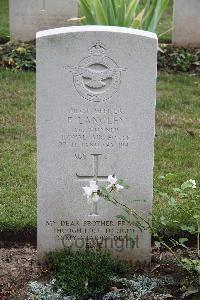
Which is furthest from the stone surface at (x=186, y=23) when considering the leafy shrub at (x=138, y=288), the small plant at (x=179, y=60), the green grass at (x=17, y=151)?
the leafy shrub at (x=138, y=288)

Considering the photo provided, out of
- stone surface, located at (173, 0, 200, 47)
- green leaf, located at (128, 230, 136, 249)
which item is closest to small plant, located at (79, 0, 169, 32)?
stone surface, located at (173, 0, 200, 47)

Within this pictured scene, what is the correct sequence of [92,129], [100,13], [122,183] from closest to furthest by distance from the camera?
[122,183] → [92,129] → [100,13]

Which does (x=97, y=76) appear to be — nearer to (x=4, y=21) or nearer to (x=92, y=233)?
(x=92, y=233)

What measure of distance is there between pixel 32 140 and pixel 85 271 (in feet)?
8.94

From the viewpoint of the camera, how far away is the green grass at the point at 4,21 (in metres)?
10.6

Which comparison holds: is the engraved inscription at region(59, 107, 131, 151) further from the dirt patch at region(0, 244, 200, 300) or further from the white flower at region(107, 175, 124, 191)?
the dirt patch at region(0, 244, 200, 300)

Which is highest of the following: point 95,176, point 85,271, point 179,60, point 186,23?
point 186,23

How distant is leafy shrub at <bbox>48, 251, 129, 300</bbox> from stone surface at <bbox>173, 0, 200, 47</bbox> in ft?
20.3

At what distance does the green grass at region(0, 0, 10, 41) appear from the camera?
34.6ft

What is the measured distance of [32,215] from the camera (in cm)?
497

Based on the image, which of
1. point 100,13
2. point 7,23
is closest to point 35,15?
point 7,23

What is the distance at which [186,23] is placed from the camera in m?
9.98

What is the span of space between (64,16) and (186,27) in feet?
5.65

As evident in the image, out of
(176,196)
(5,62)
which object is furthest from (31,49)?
(176,196)
